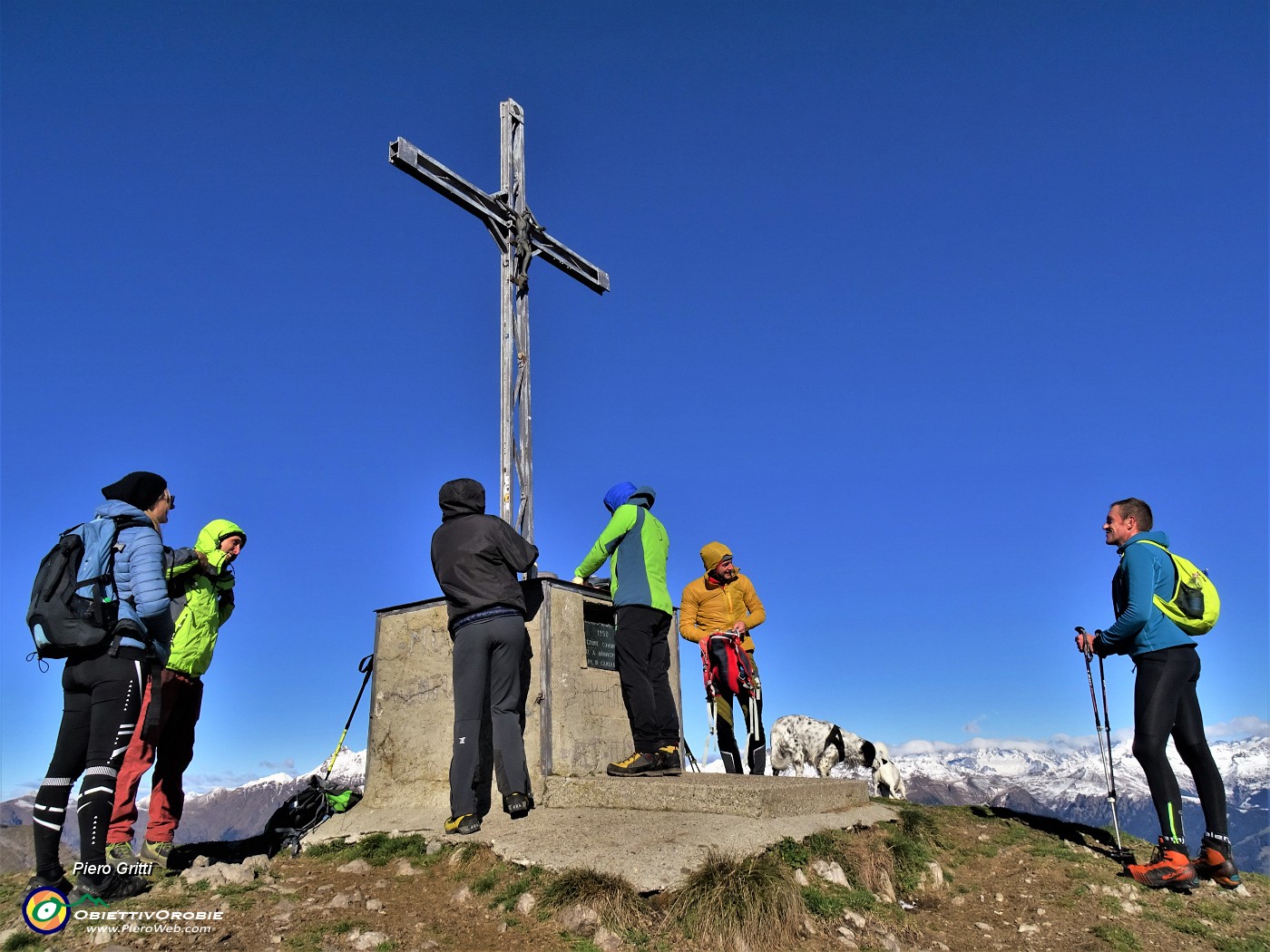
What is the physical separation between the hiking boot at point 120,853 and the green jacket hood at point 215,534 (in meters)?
2.00

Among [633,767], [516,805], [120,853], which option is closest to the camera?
[120,853]

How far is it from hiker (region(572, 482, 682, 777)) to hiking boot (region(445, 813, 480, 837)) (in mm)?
1179

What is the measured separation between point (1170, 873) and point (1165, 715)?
107cm

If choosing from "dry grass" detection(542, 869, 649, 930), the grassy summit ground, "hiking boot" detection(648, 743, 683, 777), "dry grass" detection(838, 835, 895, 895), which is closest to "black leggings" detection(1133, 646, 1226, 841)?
the grassy summit ground

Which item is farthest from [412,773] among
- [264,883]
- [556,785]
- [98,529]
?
[98,529]

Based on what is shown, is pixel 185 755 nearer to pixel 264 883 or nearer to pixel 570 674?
pixel 264 883

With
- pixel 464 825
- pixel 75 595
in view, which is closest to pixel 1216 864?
pixel 464 825

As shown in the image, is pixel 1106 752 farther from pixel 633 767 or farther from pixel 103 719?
pixel 103 719

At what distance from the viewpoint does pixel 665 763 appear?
6.74m

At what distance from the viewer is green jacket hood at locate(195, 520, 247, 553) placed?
6340mm

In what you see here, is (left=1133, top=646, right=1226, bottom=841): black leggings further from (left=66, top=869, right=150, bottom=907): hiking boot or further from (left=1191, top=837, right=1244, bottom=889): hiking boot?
(left=66, top=869, right=150, bottom=907): hiking boot

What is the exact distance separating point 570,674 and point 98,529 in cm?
346

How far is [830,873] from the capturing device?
5.45 meters

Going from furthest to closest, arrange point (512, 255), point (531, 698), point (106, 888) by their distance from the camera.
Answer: point (512, 255), point (531, 698), point (106, 888)
